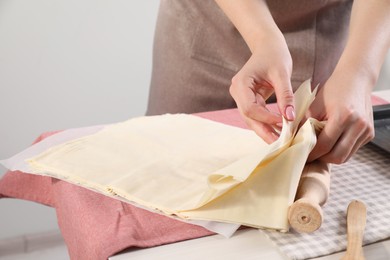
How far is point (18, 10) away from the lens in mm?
1716

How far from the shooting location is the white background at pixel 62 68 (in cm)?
175

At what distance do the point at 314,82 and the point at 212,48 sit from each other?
9.1 inches

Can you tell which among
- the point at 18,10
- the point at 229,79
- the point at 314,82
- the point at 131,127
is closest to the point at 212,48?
the point at 229,79

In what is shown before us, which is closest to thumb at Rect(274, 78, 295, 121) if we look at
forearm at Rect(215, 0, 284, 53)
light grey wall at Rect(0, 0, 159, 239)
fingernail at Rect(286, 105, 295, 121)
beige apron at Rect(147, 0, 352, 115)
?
fingernail at Rect(286, 105, 295, 121)

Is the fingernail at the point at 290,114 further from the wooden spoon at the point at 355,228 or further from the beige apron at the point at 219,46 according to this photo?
the beige apron at the point at 219,46

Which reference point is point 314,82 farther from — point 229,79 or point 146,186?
point 146,186

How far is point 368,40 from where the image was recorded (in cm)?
84

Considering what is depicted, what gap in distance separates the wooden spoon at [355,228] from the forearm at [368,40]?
0.24 m

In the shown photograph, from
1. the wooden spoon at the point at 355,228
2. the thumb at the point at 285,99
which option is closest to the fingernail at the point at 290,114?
the thumb at the point at 285,99

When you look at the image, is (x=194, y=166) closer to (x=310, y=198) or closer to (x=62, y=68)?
(x=310, y=198)

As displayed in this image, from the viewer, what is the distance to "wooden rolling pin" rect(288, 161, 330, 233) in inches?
23.6

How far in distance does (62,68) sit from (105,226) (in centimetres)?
128

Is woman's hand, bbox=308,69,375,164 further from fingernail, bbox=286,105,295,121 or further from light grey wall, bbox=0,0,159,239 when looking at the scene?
light grey wall, bbox=0,0,159,239

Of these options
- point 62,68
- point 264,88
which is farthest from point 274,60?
point 62,68
